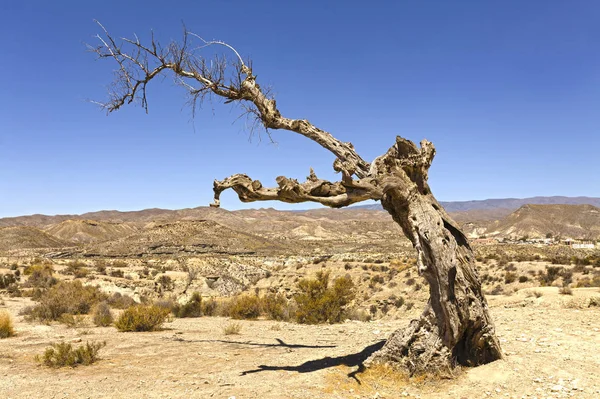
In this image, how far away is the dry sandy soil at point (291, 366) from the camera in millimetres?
6016

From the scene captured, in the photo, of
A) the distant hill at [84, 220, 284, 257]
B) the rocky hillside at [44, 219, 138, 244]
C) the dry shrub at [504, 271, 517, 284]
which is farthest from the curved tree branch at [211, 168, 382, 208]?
the rocky hillside at [44, 219, 138, 244]

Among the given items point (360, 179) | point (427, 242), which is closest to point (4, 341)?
point (360, 179)

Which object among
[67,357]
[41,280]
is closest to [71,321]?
[67,357]

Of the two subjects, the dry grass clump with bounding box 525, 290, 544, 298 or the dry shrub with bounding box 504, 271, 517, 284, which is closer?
the dry grass clump with bounding box 525, 290, 544, 298

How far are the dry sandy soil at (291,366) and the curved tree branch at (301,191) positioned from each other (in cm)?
262

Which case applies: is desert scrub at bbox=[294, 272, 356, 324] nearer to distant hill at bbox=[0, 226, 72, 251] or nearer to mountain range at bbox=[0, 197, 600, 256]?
mountain range at bbox=[0, 197, 600, 256]

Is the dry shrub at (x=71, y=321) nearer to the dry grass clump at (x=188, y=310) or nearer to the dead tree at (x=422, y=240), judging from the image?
the dry grass clump at (x=188, y=310)

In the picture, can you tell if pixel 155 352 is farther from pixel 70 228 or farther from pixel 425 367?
pixel 70 228

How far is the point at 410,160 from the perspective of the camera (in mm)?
6895

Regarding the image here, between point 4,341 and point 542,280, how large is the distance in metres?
20.9

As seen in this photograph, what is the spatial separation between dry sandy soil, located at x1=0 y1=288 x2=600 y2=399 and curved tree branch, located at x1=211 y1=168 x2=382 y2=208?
8.59 feet

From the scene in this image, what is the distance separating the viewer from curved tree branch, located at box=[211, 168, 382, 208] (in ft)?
21.6

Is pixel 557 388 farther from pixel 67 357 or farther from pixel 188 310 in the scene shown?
pixel 188 310

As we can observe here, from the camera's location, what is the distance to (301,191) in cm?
667
